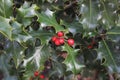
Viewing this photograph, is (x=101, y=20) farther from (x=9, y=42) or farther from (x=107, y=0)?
(x=9, y=42)

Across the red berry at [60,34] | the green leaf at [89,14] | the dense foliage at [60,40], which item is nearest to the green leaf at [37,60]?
the dense foliage at [60,40]

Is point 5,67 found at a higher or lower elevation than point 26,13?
lower

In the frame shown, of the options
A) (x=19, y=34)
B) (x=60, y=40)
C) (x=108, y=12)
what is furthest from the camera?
(x=108, y=12)

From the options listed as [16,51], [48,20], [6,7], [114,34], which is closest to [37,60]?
[16,51]

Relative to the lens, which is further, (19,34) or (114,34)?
(114,34)

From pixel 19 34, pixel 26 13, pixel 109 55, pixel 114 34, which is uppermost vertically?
pixel 26 13

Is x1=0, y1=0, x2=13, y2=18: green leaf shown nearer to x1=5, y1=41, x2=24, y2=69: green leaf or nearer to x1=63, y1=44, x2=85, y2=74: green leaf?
x1=5, y1=41, x2=24, y2=69: green leaf

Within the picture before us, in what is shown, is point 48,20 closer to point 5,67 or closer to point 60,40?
point 60,40

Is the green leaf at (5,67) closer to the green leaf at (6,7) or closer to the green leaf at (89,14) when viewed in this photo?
the green leaf at (6,7)
